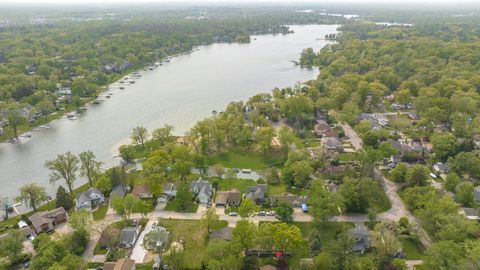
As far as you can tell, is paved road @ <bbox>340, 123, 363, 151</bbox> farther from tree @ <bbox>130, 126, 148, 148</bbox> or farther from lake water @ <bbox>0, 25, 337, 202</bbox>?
tree @ <bbox>130, 126, 148, 148</bbox>

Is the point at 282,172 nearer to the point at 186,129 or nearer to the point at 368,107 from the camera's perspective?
the point at 186,129

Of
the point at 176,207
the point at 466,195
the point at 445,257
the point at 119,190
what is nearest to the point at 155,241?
the point at 176,207

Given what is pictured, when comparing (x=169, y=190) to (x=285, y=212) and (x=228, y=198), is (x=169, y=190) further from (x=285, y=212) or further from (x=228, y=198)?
(x=285, y=212)

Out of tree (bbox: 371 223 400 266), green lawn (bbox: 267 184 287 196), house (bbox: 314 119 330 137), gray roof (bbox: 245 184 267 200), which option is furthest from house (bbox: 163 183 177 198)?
house (bbox: 314 119 330 137)

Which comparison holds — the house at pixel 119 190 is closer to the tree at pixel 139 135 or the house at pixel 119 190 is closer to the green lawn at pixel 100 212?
the green lawn at pixel 100 212

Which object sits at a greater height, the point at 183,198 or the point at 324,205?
the point at 324,205

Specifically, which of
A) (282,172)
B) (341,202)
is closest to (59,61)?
(282,172)

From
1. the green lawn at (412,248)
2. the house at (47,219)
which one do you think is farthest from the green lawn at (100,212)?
the green lawn at (412,248)
